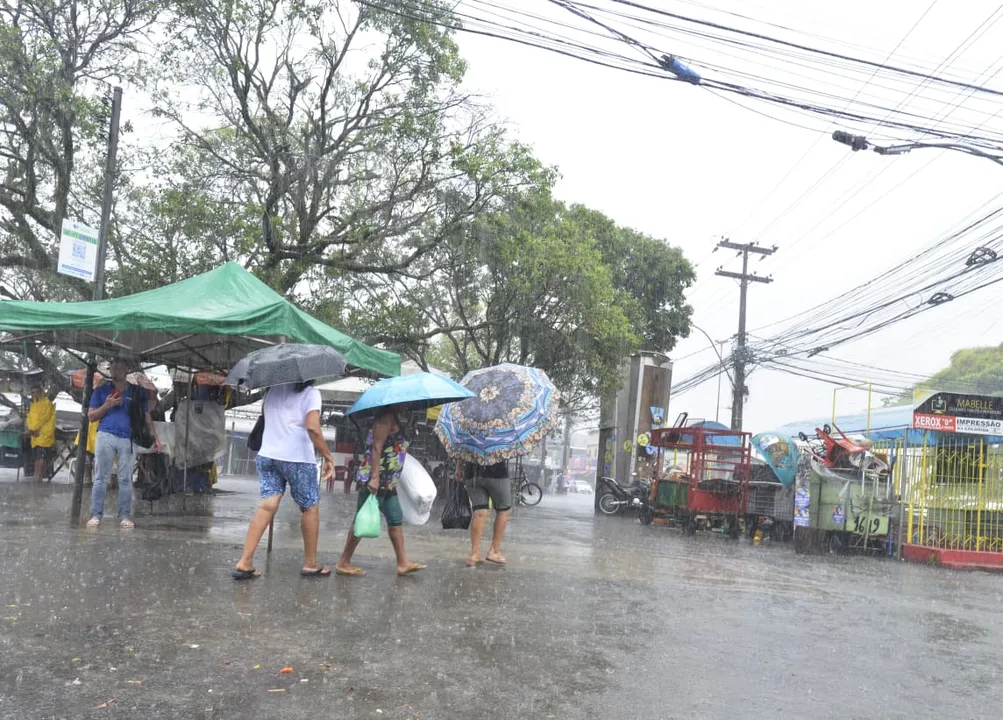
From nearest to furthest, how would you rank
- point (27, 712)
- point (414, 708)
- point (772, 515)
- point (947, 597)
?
point (27, 712) → point (414, 708) → point (947, 597) → point (772, 515)

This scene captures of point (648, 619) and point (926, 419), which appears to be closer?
point (648, 619)

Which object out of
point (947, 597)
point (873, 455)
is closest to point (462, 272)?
point (873, 455)

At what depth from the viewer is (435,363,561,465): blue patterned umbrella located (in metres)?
8.20

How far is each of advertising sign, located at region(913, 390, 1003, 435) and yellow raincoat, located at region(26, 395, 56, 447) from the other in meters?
15.3

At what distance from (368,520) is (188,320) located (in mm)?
2628

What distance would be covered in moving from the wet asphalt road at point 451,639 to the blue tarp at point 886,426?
16.7 ft

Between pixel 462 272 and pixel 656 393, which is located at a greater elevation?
pixel 462 272

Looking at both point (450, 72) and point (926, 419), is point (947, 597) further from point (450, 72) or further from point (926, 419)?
point (450, 72)

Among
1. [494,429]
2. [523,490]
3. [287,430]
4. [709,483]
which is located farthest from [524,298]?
[287,430]

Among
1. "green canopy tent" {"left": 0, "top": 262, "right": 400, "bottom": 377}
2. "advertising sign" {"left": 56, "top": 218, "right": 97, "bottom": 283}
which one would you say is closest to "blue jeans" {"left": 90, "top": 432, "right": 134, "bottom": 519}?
"green canopy tent" {"left": 0, "top": 262, "right": 400, "bottom": 377}

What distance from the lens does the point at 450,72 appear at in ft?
59.8

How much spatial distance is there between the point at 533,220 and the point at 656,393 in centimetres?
948

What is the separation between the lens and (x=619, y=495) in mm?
22422

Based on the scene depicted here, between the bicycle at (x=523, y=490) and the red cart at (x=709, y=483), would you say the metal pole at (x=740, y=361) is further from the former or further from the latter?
the red cart at (x=709, y=483)
